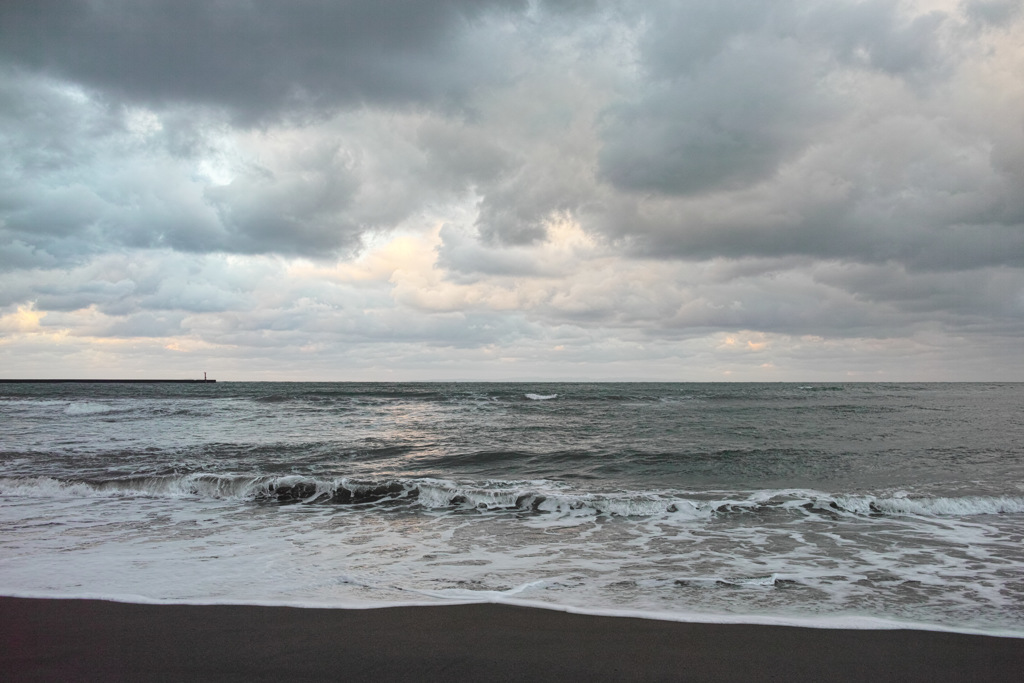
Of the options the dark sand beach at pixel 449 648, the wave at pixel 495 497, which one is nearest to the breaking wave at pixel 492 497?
the wave at pixel 495 497

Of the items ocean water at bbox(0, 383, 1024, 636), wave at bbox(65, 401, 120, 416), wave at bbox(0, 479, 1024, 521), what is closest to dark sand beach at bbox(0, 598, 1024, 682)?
ocean water at bbox(0, 383, 1024, 636)

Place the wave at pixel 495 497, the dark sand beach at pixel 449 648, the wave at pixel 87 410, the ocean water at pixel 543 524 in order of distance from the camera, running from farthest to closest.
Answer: the wave at pixel 87 410 → the wave at pixel 495 497 → the ocean water at pixel 543 524 → the dark sand beach at pixel 449 648

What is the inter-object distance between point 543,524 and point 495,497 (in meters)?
1.91

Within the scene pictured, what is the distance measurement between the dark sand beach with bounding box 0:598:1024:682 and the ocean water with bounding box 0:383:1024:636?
1.22ft

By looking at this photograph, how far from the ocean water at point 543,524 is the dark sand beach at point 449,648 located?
37cm

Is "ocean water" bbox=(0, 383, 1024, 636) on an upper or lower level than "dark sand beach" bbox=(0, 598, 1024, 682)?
lower

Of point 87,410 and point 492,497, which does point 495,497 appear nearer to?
point 492,497

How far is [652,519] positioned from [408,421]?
19977mm

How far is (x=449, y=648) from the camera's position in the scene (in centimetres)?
404

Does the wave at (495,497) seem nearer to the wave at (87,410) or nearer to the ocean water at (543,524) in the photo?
the ocean water at (543,524)

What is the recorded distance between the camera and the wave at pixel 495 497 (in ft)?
30.9

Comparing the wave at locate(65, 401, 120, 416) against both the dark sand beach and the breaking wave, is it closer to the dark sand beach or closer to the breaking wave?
the breaking wave

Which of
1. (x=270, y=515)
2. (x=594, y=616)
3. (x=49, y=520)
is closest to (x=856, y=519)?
(x=594, y=616)

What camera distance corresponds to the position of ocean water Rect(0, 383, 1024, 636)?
534cm
